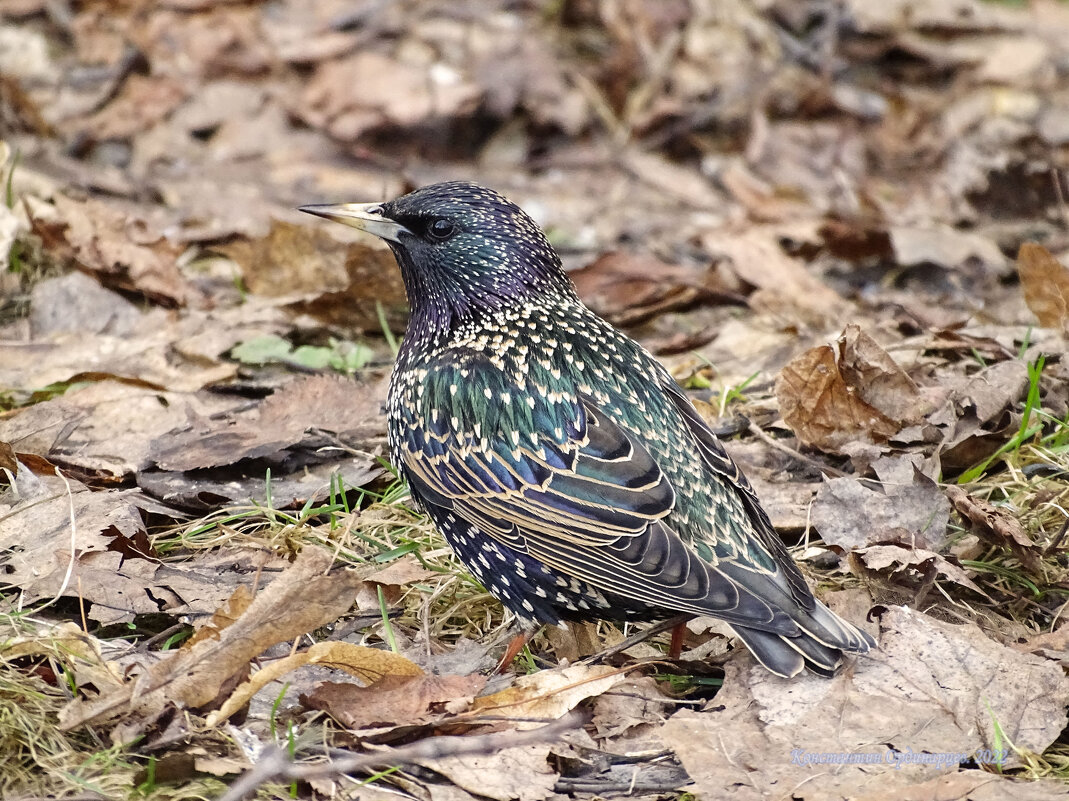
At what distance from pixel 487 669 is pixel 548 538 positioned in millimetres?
485

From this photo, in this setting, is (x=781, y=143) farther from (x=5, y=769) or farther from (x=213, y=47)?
(x=5, y=769)

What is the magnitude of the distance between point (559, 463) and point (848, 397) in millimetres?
1410

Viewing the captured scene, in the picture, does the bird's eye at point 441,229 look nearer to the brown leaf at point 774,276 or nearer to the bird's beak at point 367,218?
the bird's beak at point 367,218

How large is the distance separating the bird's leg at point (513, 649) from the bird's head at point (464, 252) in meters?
1.02

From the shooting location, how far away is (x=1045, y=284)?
5.13 meters

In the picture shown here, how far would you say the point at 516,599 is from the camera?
11.8 feet

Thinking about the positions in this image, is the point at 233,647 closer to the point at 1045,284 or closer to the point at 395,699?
the point at 395,699

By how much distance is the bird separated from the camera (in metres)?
3.31

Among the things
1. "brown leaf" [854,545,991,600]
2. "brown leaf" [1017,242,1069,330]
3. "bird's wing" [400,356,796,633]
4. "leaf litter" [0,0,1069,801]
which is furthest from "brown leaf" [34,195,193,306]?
"brown leaf" [1017,242,1069,330]

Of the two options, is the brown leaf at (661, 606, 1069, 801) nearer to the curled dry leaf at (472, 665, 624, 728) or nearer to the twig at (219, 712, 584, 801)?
the curled dry leaf at (472, 665, 624, 728)

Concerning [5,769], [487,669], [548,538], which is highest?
[548,538]

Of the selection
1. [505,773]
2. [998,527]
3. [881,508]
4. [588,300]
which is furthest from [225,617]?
[588,300]

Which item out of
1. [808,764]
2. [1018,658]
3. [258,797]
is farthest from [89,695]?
[1018,658]

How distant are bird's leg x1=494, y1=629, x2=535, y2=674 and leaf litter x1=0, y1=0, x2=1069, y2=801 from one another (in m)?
0.09
